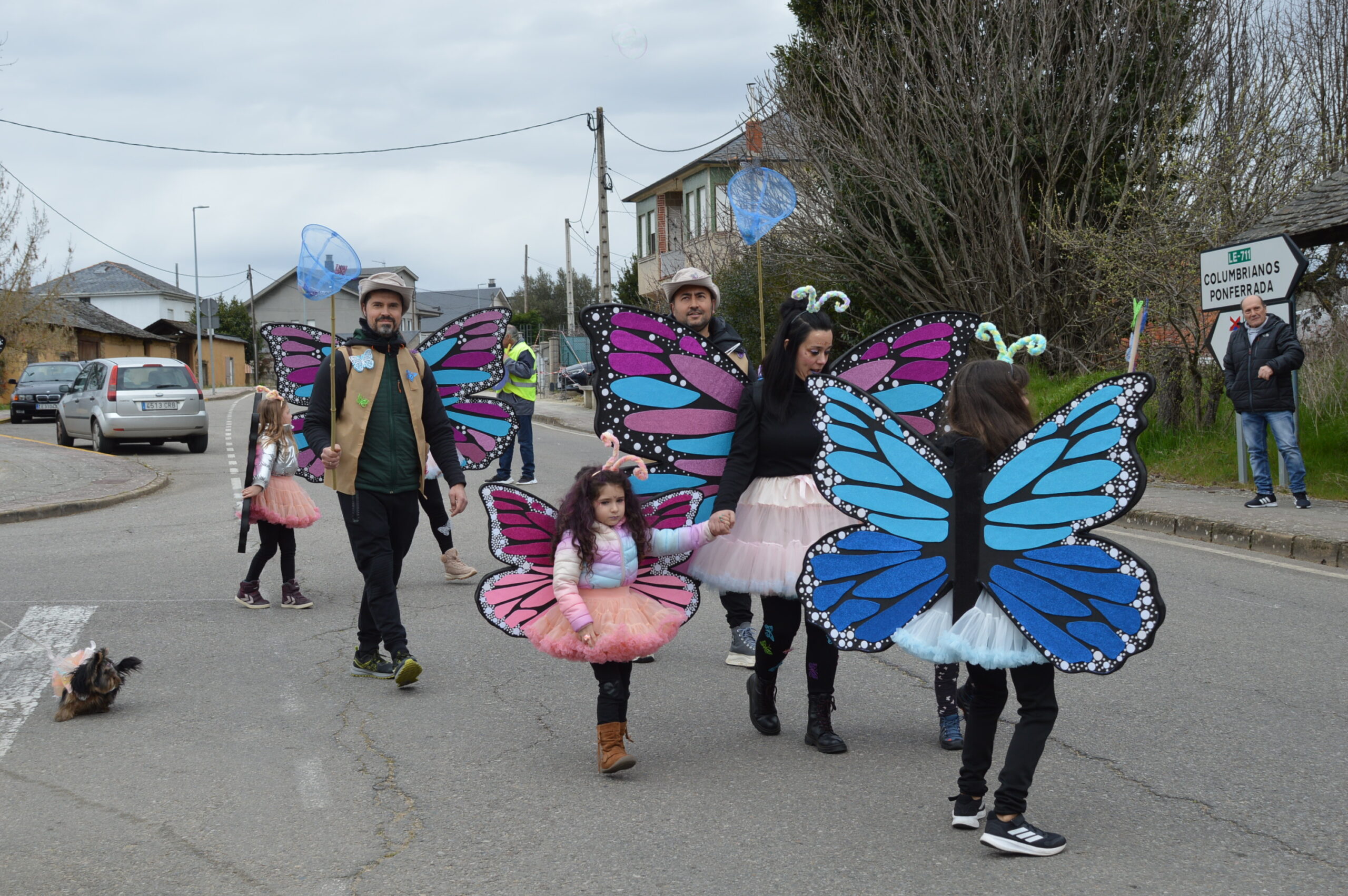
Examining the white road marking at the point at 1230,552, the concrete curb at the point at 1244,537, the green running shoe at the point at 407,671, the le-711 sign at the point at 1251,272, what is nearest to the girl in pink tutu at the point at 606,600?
the green running shoe at the point at 407,671

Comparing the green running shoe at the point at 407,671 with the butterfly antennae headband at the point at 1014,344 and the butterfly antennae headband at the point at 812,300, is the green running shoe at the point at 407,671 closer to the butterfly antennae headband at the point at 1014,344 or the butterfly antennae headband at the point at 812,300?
the butterfly antennae headband at the point at 812,300

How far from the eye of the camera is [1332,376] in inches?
573

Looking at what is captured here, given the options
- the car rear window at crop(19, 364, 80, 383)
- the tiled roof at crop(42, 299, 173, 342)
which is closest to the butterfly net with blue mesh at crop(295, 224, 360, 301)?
the car rear window at crop(19, 364, 80, 383)

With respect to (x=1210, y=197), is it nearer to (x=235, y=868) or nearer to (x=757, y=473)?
(x=757, y=473)

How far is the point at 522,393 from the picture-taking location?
1507 centimetres

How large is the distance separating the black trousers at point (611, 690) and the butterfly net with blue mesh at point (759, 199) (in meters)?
2.13

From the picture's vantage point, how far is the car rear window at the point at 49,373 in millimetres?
35531

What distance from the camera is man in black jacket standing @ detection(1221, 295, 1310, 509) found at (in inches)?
450

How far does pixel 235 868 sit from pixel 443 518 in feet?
16.9

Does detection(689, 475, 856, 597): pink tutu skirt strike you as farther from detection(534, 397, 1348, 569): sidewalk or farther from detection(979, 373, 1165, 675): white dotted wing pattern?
detection(534, 397, 1348, 569): sidewalk

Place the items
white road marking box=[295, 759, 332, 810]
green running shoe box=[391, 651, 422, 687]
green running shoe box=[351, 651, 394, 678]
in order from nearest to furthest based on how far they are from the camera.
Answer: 1. white road marking box=[295, 759, 332, 810]
2. green running shoe box=[391, 651, 422, 687]
3. green running shoe box=[351, 651, 394, 678]

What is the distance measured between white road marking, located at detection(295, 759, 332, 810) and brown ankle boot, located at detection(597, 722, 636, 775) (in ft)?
3.28

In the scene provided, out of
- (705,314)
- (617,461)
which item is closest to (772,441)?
(617,461)

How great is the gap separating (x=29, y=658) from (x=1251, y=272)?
37.7 feet
